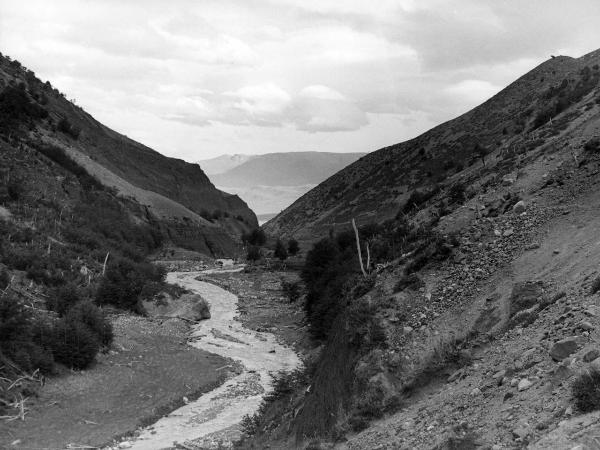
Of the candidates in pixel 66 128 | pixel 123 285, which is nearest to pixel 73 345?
pixel 123 285

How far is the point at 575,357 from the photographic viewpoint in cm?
960

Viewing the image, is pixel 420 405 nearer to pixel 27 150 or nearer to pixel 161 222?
pixel 27 150

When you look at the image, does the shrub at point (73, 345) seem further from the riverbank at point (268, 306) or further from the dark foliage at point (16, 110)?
the dark foliage at point (16, 110)

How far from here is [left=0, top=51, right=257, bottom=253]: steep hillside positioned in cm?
7244

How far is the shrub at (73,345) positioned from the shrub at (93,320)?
54.4 inches

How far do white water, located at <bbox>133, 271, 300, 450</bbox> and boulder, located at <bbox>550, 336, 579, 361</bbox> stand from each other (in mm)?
13183

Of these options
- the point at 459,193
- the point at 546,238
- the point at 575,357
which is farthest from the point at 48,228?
the point at 575,357

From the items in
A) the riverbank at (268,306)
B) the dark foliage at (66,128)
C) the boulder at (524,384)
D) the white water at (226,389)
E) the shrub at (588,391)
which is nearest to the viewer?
the shrub at (588,391)

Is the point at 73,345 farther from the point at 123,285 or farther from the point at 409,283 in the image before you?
the point at 409,283

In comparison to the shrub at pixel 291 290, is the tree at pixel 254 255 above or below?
above

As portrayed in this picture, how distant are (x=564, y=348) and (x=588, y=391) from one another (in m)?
2.09

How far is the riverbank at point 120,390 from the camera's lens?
787 inches

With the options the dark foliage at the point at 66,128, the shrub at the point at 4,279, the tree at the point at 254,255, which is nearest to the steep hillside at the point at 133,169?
the dark foliage at the point at 66,128

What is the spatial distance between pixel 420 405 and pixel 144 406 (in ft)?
51.2
